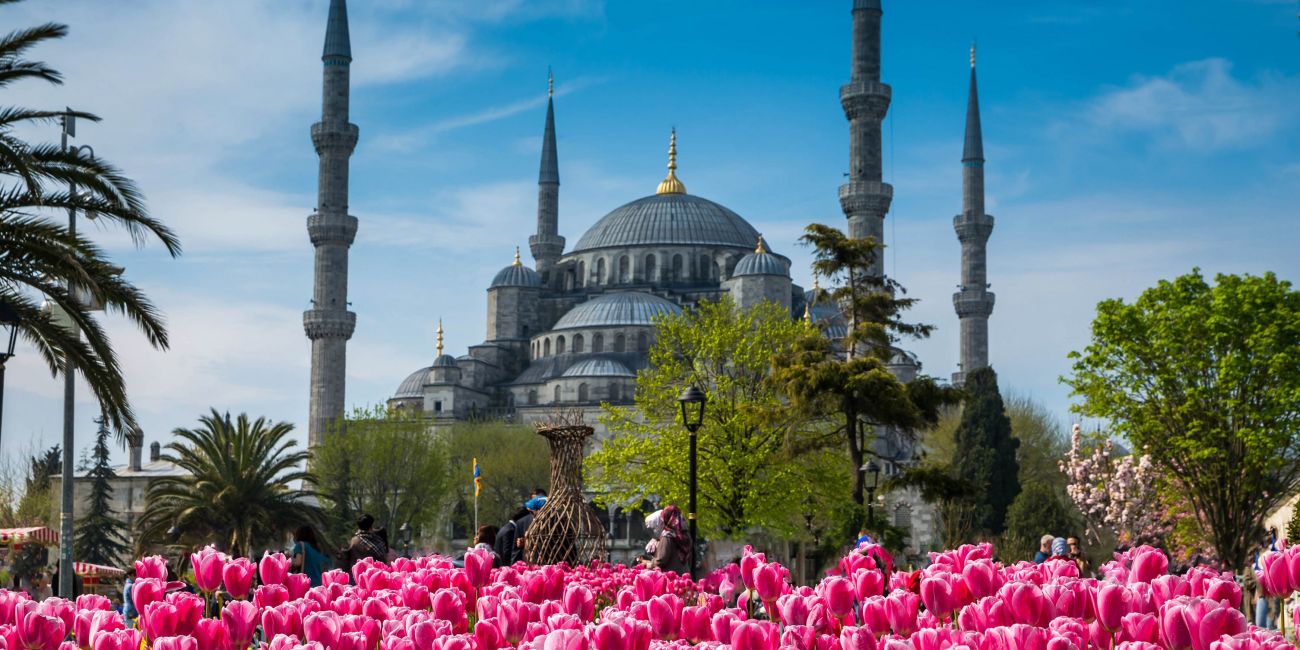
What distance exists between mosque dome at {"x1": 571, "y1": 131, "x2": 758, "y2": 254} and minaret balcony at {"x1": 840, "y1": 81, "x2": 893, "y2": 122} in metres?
19.3

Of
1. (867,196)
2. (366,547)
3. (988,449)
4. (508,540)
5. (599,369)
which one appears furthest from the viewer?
(599,369)

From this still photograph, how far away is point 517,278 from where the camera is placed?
252 ft

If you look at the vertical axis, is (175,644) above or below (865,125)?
below

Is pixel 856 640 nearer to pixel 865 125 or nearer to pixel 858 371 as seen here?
pixel 858 371

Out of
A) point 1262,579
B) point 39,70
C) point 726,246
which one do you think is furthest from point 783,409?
point 726,246

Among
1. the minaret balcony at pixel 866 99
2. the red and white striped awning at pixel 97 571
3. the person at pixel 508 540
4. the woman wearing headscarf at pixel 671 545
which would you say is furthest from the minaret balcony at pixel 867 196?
the woman wearing headscarf at pixel 671 545

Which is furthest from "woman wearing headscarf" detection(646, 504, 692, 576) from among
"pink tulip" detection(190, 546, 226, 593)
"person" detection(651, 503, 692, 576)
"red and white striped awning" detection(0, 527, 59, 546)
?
"red and white striped awning" detection(0, 527, 59, 546)

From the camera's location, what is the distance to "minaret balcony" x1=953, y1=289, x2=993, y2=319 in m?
66.9

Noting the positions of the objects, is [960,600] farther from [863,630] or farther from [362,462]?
[362,462]

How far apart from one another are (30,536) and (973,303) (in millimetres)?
46226

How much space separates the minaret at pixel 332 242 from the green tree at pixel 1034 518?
29665 millimetres

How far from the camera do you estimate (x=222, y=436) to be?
1316 inches

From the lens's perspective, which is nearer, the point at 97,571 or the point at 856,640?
the point at 856,640

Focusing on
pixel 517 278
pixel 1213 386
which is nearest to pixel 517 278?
pixel 517 278
